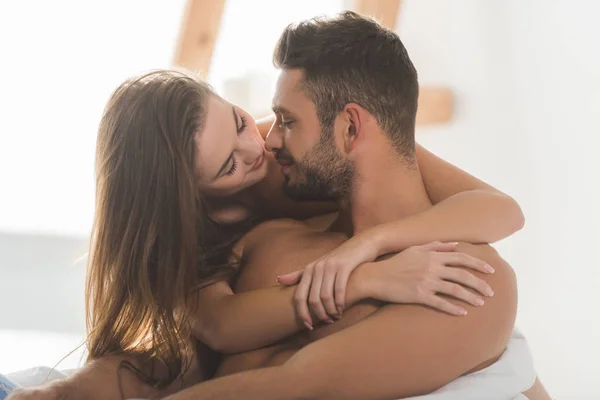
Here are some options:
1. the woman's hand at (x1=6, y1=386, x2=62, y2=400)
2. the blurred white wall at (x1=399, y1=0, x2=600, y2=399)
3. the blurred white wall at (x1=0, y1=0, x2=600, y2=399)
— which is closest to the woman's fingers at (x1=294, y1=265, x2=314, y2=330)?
the woman's hand at (x1=6, y1=386, x2=62, y2=400)

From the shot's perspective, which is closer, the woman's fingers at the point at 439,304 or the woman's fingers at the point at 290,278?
the woman's fingers at the point at 439,304

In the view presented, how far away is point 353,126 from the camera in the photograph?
66.2 inches

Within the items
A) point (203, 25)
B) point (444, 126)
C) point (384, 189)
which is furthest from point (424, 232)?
point (444, 126)

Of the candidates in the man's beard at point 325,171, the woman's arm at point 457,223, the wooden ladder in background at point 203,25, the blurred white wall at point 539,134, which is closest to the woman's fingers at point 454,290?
the woman's arm at point 457,223

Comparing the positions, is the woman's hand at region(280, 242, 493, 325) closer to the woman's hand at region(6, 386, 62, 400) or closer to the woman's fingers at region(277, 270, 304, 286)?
the woman's fingers at region(277, 270, 304, 286)

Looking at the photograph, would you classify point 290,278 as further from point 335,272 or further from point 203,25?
point 203,25

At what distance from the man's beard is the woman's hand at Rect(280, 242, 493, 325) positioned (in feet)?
0.75

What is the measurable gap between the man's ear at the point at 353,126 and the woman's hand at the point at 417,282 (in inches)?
10.5

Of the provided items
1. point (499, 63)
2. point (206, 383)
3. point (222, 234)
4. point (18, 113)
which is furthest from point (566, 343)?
point (18, 113)

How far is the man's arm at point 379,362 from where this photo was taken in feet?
4.67

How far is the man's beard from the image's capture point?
5.55 ft

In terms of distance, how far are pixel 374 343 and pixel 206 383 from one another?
0.96 feet

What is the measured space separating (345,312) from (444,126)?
1921 mm

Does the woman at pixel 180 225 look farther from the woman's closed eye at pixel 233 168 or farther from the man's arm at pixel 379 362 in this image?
the man's arm at pixel 379 362
